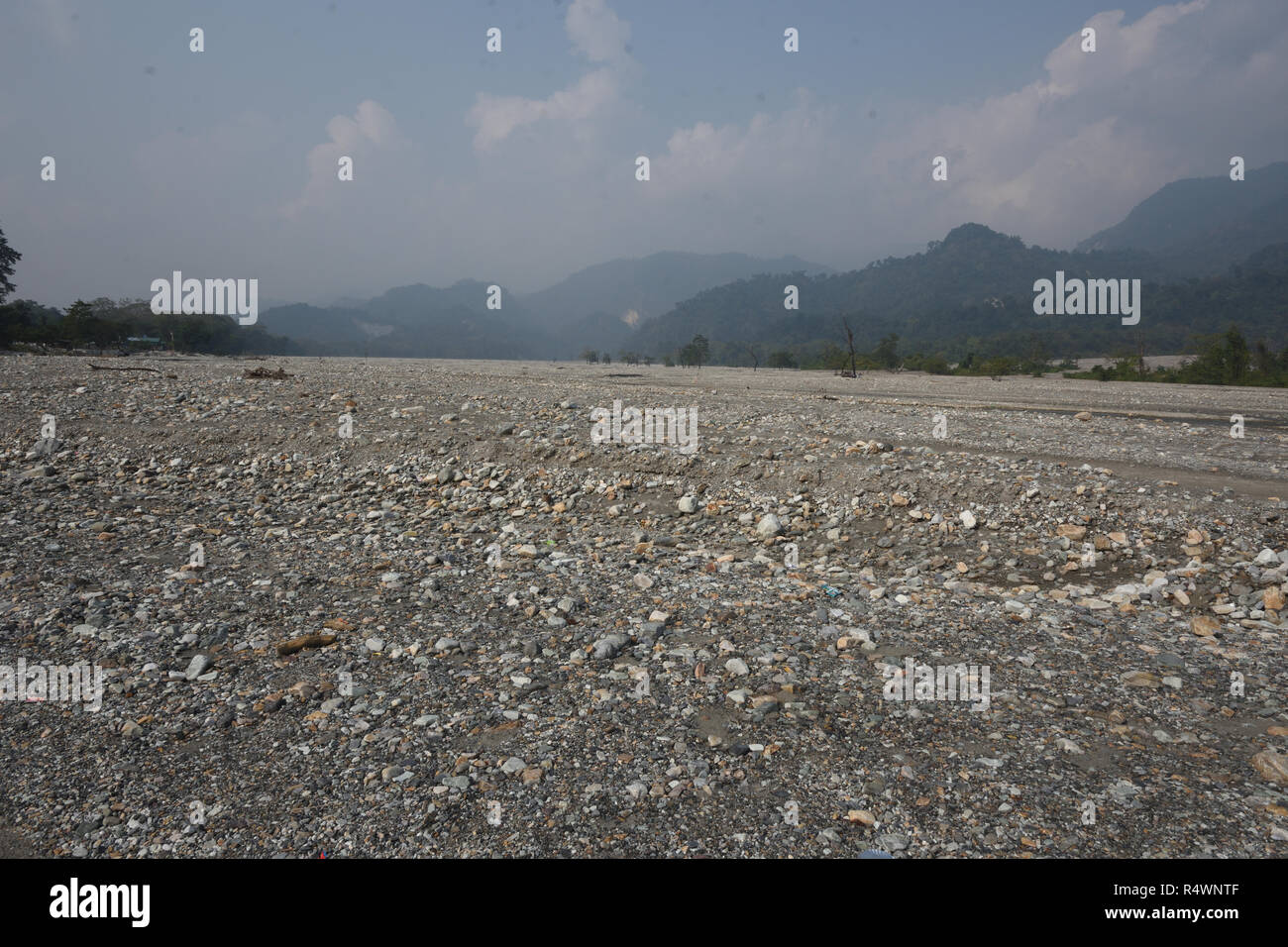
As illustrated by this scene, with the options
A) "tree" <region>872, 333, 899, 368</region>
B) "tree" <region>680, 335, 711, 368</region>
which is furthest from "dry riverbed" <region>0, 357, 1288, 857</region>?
"tree" <region>680, 335, 711, 368</region>

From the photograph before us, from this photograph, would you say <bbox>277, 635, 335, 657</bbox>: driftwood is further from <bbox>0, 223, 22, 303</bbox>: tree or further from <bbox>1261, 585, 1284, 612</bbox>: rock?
<bbox>0, 223, 22, 303</bbox>: tree

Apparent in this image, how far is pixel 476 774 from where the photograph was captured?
3.63 m

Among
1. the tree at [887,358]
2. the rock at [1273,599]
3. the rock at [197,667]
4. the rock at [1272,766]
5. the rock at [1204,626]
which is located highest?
the tree at [887,358]

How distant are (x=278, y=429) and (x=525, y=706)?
1024cm

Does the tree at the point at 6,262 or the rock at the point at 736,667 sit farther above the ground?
the tree at the point at 6,262

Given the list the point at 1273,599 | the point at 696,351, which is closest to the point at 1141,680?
the point at 1273,599

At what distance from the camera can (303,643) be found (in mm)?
5113

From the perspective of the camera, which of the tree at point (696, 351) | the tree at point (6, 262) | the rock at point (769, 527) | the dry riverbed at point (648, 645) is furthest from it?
the tree at point (696, 351)

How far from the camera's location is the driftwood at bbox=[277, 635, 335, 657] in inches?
198

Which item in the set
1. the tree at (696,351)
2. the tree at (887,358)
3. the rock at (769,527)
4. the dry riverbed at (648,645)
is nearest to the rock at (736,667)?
the dry riverbed at (648,645)

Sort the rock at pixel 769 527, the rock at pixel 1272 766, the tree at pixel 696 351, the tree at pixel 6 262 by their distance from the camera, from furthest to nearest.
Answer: the tree at pixel 696 351
the tree at pixel 6 262
the rock at pixel 769 527
the rock at pixel 1272 766

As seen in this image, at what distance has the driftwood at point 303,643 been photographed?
5.04 metres

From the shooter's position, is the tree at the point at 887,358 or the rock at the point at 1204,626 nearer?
the rock at the point at 1204,626

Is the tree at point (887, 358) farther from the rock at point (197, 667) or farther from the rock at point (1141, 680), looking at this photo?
the rock at point (197, 667)
